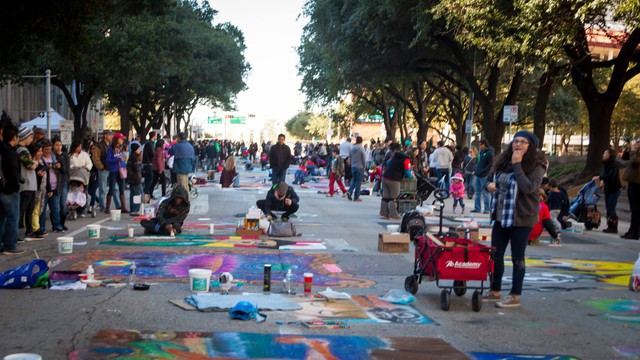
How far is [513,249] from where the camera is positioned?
8.47m

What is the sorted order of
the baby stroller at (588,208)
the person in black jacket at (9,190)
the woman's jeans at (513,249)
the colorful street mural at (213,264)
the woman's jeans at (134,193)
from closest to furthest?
the woman's jeans at (513,249) → the colorful street mural at (213,264) → the person in black jacket at (9,190) → the baby stroller at (588,208) → the woman's jeans at (134,193)

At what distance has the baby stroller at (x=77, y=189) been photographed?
16.5 m

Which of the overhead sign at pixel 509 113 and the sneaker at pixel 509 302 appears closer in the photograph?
the sneaker at pixel 509 302

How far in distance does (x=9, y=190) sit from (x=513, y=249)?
6.90 metres

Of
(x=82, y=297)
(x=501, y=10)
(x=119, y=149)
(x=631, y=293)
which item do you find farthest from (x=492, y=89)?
(x=82, y=297)

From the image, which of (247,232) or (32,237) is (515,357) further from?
(32,237)

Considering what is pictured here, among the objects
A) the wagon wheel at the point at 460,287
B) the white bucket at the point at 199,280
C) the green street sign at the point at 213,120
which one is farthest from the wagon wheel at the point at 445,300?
the green street sign at the point at 213,120

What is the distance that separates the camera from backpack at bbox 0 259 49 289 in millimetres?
8938

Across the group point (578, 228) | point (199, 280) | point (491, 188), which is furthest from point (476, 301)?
point (578, 228)

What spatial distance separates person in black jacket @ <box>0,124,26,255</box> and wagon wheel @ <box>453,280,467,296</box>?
20.5 ft

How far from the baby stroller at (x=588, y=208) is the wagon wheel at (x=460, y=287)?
9.68 meters

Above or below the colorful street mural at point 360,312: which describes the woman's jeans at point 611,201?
above

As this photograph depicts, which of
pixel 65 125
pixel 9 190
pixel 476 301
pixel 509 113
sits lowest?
pixel 476 301

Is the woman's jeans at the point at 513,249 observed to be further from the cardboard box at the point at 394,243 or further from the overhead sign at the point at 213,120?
the overhead sign at the point at 213,120
